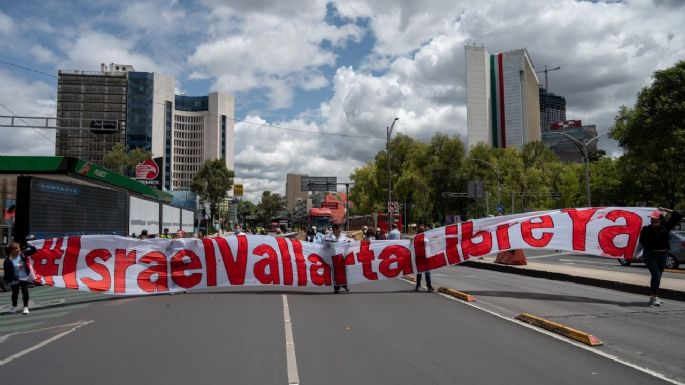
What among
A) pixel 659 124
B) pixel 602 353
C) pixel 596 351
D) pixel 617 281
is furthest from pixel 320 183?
pixel 602 353

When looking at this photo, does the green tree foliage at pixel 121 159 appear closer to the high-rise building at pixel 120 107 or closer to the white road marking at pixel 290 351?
the high-rise building at pixel 120 107

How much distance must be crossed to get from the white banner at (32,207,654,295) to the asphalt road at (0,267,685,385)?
3.95 ft

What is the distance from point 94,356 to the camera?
7.32 meters

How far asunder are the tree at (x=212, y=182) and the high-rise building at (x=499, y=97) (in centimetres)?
8958

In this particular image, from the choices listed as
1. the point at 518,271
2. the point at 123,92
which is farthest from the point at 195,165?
the point at 518,271

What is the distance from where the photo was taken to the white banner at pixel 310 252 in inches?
534

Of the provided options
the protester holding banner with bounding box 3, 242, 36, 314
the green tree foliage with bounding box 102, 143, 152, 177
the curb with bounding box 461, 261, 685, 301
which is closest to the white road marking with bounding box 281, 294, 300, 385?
the protester holding banner with bounding box 3, 242, 36, 314

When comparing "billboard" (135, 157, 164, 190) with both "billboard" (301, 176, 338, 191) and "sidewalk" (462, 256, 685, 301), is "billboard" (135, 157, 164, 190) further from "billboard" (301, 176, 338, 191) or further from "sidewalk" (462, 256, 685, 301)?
"sidewalk" (462, 256, 685, 301)

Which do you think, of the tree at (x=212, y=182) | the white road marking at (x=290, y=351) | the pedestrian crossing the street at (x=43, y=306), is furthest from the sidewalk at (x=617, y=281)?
the tree at (x=212, y=182)

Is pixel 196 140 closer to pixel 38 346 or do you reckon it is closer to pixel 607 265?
pixel 607 265

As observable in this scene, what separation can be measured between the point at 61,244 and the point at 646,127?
39.3 meters

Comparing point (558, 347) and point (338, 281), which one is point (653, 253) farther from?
point (338, 281)

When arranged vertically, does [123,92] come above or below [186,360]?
above

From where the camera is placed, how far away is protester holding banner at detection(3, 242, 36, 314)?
11.5m
